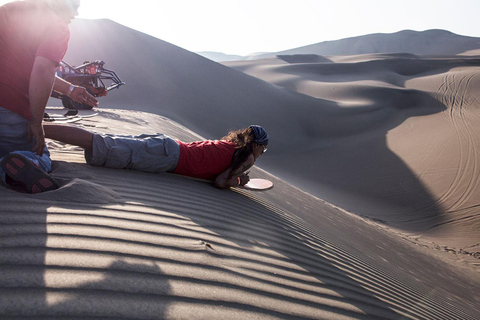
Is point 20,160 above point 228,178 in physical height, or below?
above

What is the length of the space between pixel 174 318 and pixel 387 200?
1038 centimetres

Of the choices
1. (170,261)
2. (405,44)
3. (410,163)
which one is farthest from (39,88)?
(405,44)

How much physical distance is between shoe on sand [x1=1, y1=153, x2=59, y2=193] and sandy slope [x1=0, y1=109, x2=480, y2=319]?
3.7 inches

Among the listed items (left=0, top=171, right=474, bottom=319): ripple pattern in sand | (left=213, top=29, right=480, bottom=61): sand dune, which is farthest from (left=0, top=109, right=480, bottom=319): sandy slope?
(left=213, top=29, right=480, bottom=61): sand dune

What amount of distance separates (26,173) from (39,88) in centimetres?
60

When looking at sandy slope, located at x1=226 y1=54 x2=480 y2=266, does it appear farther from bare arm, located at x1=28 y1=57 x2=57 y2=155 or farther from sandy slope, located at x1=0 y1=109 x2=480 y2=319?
bare arm, located at x1=28 y1=57 x2=57 y2=155

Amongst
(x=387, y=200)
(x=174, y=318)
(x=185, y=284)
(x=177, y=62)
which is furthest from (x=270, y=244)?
(x=177, y=62)

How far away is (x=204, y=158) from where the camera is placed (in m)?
3.69

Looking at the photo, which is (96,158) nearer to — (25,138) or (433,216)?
(25,138)

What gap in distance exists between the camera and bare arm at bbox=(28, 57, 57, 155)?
249 centimetres

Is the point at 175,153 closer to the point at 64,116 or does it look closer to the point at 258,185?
the point at 258,185

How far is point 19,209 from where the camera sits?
6.86 ft

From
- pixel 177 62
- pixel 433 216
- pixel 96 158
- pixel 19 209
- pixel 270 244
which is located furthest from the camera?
pixel 177 62

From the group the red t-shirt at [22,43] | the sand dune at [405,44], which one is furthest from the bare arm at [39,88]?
the sand dune at [405,44]
